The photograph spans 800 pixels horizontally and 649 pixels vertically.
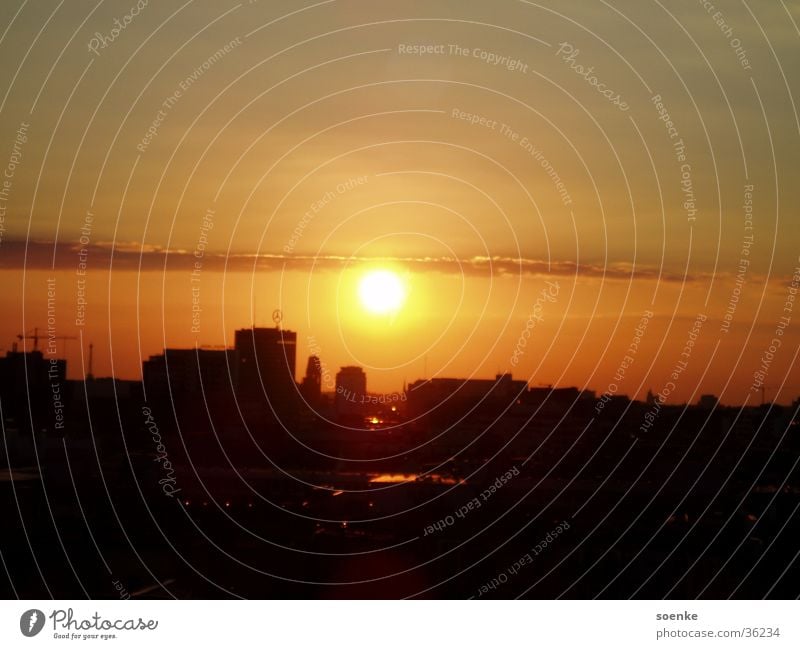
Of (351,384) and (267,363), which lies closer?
(351,384)

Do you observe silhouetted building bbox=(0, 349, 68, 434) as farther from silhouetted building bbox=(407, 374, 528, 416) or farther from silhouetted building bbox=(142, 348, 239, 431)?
silhouetted building bbox=(407, 374, 528, 416)

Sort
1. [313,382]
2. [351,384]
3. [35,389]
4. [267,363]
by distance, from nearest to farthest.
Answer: [351,384] → [313,382] → [267,363] → [35,389]

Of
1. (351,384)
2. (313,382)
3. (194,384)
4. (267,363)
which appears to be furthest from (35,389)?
(351,384)

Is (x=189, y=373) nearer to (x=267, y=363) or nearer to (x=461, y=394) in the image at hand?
(x=267, y=363)

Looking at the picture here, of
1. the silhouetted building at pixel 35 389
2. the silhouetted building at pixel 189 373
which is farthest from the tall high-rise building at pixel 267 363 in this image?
the silhouetted building at pixel 35 389

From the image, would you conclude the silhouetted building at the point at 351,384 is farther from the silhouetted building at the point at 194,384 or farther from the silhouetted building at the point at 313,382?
the silhouetted building at the point at 194,384

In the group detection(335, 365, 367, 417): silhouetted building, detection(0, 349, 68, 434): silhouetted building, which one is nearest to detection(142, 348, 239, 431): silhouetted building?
detection(0, 349, 68, 434): silhouetted building
